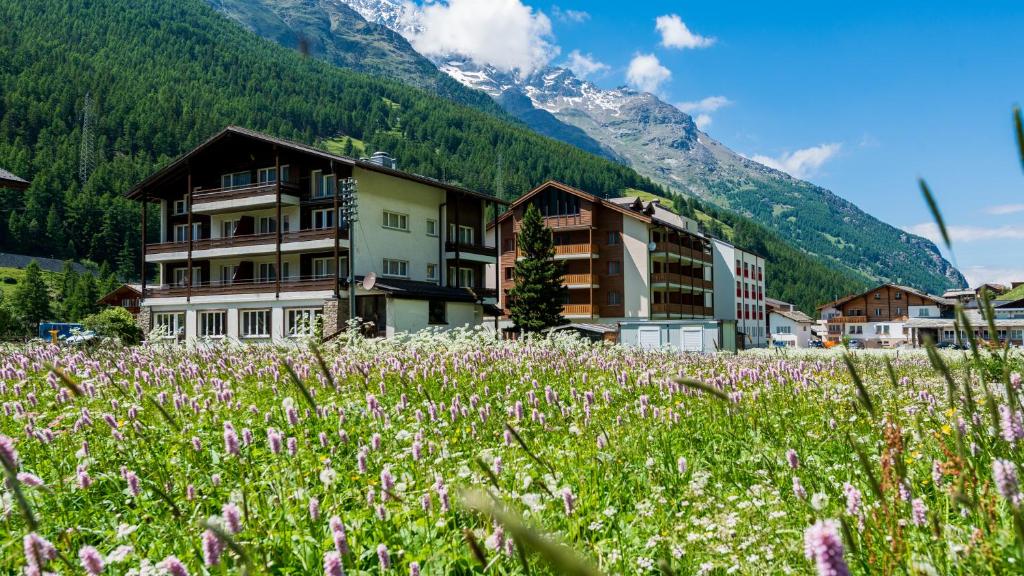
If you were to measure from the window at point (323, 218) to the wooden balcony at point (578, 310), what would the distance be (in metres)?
25.8

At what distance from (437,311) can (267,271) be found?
39.0 ft

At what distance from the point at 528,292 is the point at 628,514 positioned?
48.1 meters

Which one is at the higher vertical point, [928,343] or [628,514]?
[928,343]

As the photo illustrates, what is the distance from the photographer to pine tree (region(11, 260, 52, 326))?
275 feet

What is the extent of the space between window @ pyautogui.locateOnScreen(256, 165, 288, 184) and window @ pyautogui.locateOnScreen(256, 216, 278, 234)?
249 centimetres

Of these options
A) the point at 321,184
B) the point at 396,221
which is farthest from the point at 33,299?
the point at 396,221

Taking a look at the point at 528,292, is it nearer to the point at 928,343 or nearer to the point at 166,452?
the point at 166,452

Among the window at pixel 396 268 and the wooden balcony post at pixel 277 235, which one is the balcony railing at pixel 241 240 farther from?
the window at pixel 396 268

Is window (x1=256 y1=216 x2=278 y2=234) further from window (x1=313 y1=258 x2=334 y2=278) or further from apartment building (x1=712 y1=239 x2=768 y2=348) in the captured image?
apartment building (x1=712 y1=239 x2=768 y2=348)

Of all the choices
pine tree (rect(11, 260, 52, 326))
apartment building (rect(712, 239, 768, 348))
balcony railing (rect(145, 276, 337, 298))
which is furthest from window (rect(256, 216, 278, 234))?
pine tree (rect(11, 260, 52, 326))

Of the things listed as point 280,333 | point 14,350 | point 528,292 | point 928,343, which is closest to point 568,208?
point 528,292

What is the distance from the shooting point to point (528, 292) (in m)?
52.5

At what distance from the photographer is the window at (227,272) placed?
49.2 meters

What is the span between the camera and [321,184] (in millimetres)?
45469
